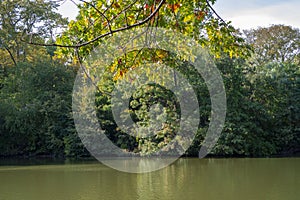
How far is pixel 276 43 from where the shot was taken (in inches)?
689

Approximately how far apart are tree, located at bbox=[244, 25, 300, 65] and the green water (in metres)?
6.44

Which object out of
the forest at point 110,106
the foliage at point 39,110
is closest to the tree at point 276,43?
the forest at point 110,106

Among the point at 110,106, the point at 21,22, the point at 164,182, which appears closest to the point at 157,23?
the point at 164,182

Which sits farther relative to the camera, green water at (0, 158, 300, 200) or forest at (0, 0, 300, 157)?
forest at (0, 0, 300, 157)

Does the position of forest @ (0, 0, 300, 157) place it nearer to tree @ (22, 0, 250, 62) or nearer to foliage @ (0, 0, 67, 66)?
foliage @ (0, 0, 67, 66)

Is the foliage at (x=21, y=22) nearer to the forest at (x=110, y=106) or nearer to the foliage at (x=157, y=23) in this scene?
the forest at (x=110, y=106)

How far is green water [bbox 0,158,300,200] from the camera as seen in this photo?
23.9 feet

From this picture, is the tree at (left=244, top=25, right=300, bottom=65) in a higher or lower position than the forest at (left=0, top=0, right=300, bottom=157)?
higher

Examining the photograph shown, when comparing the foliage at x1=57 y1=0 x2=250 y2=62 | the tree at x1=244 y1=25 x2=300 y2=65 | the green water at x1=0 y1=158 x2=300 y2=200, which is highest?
the tree at x1=244 y1=25 x2=300 y2=65

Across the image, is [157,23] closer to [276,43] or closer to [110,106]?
[110,106]

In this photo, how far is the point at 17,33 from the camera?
1519 cm

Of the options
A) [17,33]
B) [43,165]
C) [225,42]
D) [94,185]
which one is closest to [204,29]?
[225,42]

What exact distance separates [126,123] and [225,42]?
41.0ft

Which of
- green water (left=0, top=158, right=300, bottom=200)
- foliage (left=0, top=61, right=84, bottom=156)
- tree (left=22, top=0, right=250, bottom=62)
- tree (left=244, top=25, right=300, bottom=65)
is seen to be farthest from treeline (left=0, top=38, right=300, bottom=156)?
tree (left=22, top=0, right=250, bottom=62)
